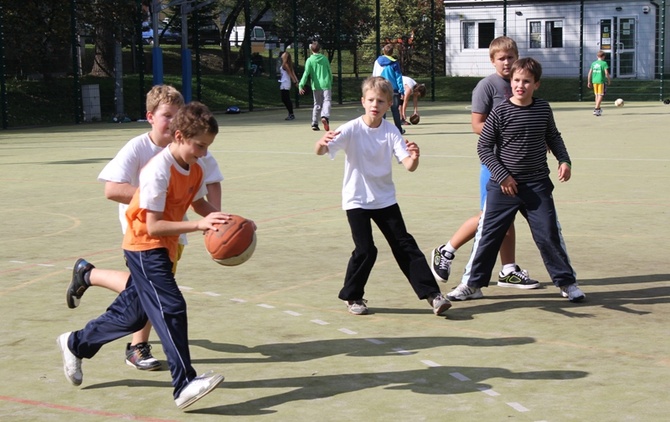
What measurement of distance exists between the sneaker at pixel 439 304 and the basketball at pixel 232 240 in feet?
6.52

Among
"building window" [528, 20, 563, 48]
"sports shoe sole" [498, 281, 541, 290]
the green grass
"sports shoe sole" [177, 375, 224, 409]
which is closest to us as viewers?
"sports shoe sole" [177, 375, 224, 409]

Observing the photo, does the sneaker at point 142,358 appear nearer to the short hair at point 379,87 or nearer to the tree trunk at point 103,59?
the short hair at point 379,87

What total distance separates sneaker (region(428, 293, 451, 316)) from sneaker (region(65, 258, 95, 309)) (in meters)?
2.31

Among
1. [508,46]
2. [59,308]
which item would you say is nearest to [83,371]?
[59,308]

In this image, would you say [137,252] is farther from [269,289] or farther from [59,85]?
[59,85]

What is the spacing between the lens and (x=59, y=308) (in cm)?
783

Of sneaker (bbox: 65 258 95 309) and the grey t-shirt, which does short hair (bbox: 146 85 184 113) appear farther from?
the grey t-shirt

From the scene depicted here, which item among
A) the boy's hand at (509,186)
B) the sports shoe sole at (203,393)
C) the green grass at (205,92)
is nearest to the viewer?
the sports shoe sole at (203,393)

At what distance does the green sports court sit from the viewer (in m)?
5.53

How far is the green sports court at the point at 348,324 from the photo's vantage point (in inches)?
218

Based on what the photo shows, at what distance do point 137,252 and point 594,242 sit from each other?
225 inches

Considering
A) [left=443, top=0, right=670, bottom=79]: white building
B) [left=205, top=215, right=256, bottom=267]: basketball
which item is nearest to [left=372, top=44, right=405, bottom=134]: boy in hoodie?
[left=205, top=215, right=256, bottom=267]: basketball

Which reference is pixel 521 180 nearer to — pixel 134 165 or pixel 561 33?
pixel 134 165

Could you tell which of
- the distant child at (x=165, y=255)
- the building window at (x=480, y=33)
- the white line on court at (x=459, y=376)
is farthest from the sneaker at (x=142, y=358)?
the building window at (x=480, y=33)
